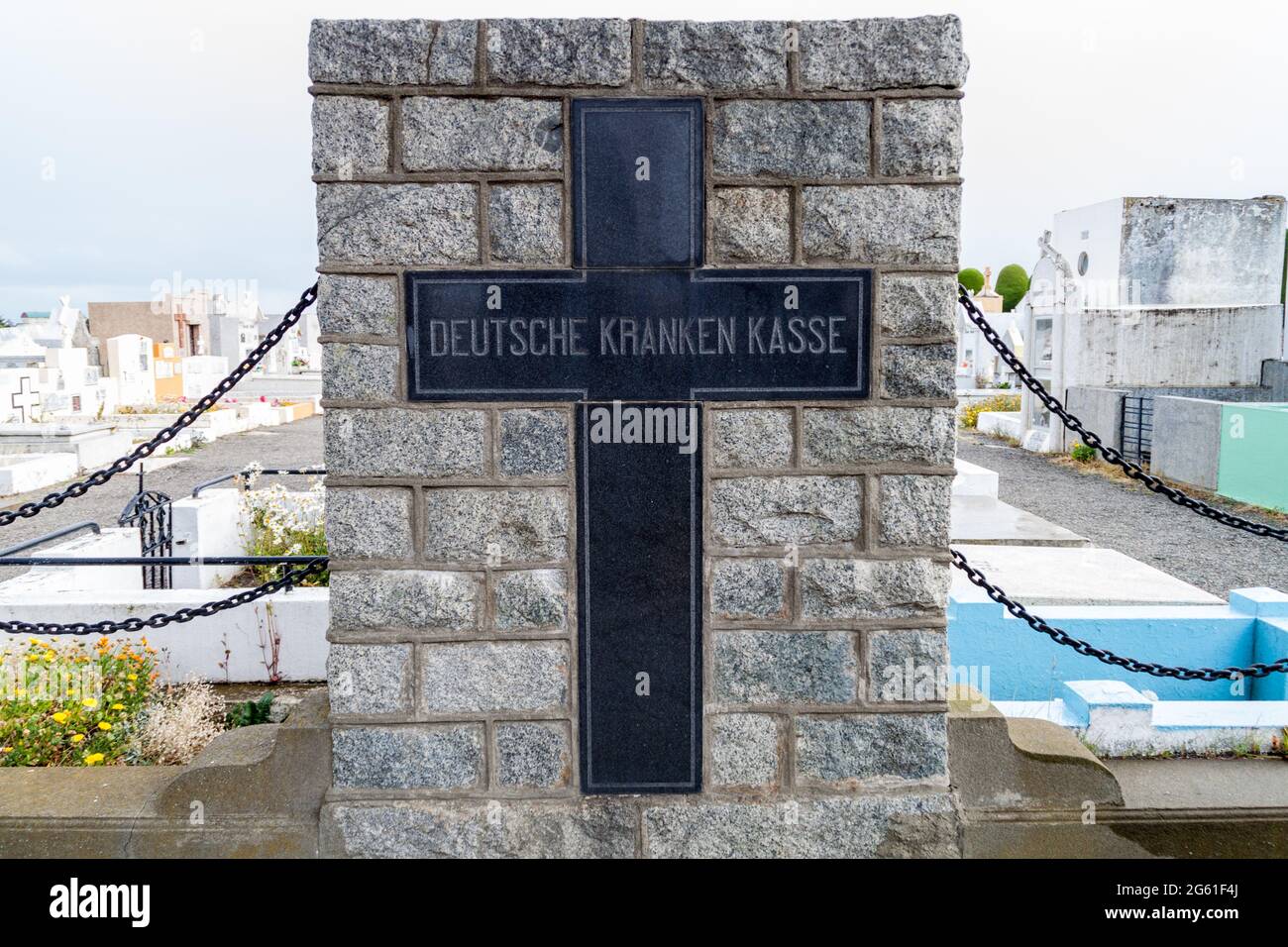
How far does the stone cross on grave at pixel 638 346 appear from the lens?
2.78 m

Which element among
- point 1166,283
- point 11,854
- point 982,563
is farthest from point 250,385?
point 11,854

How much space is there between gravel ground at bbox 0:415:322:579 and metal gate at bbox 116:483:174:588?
227 centimetres

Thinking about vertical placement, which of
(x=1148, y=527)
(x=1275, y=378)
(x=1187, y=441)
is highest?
(x=1275, y=378)

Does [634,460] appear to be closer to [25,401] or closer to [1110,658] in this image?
[1110,658]

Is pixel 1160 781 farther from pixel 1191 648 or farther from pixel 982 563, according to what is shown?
pixel 982 563

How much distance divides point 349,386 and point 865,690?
1.79 m

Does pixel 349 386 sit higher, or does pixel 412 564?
pixel 349 386

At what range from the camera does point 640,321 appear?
282 centimetres

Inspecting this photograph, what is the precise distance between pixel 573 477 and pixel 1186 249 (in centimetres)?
2537

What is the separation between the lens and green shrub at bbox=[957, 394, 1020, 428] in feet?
80.9

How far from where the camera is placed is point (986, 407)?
25.6 m

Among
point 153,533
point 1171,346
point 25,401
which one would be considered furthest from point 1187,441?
point 25,401

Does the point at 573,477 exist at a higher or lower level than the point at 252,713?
higher

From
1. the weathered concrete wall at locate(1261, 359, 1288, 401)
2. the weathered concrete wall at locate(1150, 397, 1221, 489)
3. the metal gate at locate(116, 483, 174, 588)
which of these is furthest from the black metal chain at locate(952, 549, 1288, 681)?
the weathered concrete wall at locate(1261, 359, 1288, 401)
